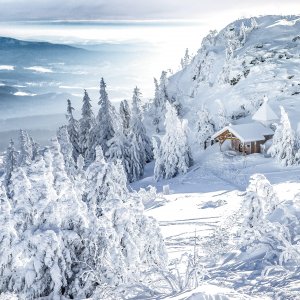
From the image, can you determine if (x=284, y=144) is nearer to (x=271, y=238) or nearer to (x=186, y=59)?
(x=271, y=238)

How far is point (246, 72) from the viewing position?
89.4 metres

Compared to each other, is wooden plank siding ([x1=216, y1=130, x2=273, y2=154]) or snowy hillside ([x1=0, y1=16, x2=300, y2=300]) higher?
snowy hillside ([x1=0, y1=16, x2=300, y2=300])

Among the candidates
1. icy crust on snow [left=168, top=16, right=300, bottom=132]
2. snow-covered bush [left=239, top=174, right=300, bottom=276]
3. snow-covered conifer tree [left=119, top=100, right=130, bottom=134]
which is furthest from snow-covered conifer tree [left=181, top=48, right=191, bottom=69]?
snow-covered bush [left=239, top=174, right=300, bottom=276]

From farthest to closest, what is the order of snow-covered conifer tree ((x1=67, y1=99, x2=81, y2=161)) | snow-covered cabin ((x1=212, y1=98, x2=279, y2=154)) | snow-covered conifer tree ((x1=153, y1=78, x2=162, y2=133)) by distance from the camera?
snow-covered conifer tree ((x1=153, y1=78, x2=162, y2=133)), snow-covered conifer tree ((x1=67, y1=99, x2=81, y2=161)), snow-covered cabin ((x1=212, y1=98, x2=279, y2=154))

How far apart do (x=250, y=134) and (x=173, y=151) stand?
34.3 feet

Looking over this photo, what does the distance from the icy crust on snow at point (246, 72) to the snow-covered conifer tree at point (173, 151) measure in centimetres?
1429

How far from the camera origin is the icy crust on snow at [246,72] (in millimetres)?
79938

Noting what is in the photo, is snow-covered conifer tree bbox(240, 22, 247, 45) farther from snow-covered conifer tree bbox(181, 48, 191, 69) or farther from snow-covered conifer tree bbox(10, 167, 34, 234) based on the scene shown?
snow-covered conifer tree bbox(10, 167, 34, 234)

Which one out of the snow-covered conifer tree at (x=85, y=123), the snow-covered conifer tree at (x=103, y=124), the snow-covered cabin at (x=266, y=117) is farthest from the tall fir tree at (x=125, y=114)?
the snow-covered cabin at (x=266, y=117)

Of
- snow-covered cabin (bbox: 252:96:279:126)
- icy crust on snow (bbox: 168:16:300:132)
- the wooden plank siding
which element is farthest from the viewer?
icy crust on snow (bbox: 168:16:300:132)

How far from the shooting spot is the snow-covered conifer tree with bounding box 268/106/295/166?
48.8 m

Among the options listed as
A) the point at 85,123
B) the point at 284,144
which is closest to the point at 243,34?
the point at 85,123

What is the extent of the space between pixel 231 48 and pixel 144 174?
48.6 metres

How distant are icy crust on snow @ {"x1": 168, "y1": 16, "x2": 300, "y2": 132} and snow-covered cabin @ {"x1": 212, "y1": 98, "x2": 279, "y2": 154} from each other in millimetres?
1018
